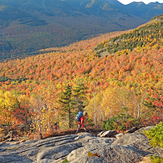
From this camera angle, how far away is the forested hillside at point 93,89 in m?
13.9

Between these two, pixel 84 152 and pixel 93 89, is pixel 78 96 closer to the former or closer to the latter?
A: pixel 84 152

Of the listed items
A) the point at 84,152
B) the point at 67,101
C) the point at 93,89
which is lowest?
the point at 93,89

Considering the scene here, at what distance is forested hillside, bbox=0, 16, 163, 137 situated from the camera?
45.7 ft

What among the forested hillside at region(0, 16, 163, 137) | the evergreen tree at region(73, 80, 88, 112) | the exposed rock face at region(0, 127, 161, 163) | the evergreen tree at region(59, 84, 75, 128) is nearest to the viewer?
the exposed rock face at region(0, 127, 161, 163)

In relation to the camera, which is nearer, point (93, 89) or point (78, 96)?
point (78, 96)

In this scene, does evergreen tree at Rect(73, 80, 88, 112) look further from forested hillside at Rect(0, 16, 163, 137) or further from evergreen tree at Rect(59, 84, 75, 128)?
evergreen tree at Rect(59, 84, 75, 128)

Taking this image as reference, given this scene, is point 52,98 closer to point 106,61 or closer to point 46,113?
point 46,113

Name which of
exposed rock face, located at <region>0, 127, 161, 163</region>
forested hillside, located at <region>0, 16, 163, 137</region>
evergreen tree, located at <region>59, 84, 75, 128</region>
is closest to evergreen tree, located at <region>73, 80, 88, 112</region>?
forested hillside, located at <region>0, 16, 163, 137</region>

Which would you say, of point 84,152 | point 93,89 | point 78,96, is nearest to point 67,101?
point 78,96

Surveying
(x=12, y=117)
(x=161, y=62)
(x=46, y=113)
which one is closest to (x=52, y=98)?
(x=46, y=113)

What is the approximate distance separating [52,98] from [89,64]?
77945 mm

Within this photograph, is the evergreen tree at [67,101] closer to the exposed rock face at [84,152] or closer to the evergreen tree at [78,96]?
the evergreen tree at [78,96]

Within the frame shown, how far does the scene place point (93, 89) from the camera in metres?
57.9

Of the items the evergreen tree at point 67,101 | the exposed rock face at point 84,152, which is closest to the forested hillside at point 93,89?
the evergreen tree at point 67,101
